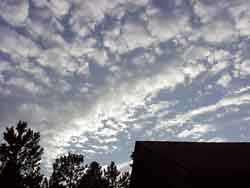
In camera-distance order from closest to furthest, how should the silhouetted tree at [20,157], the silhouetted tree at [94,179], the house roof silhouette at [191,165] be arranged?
the house roof silhouette at [191,165] < the silhouetted tree at [20,157] < the silhouetted tree at [94,179]

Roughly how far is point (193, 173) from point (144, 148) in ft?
14.3

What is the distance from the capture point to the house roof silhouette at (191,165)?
27.6 ft

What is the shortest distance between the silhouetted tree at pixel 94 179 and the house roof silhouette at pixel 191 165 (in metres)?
31.7

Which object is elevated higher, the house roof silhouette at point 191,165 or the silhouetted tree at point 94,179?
the silhouetted tree at point 94,179

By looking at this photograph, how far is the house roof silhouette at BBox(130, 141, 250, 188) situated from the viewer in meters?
8.40

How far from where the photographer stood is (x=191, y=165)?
8750 millimetres

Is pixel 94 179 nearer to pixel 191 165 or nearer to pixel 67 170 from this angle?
pixel 67 170

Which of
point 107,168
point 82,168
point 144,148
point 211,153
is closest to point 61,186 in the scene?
point 82,168

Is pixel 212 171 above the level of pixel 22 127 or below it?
below

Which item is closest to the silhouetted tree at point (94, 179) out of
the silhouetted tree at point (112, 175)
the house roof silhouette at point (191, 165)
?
the silhouetted tree at point (112, 175)

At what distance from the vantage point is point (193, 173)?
8.34 meters

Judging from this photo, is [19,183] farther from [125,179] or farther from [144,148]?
[125,179]

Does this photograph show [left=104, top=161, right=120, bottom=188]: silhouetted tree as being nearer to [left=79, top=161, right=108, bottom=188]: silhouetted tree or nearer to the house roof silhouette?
[left=79, top=161, right=108, bottom=188]: silhouetted tree

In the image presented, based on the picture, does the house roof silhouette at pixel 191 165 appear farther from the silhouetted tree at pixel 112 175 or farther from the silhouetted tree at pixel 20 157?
the silhouetted tree at pixel 112 175
